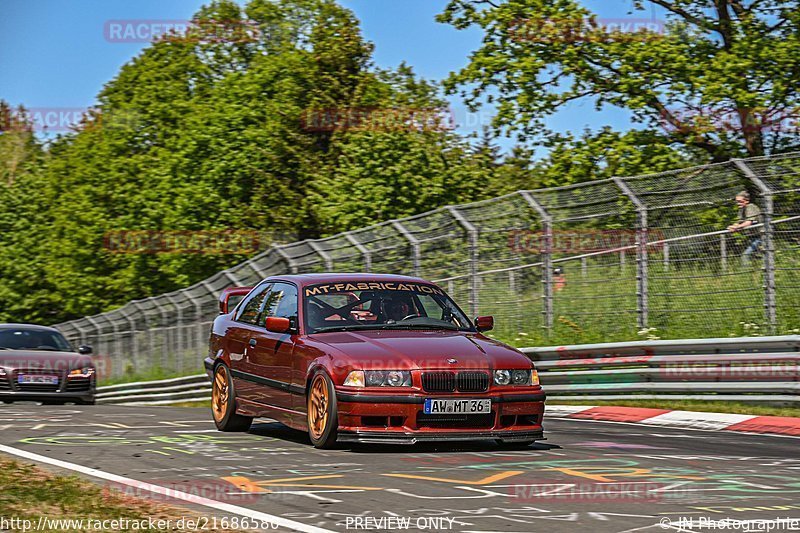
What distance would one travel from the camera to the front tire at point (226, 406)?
462 inches

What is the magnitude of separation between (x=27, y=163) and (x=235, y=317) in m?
73.9

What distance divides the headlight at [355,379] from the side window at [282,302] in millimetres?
1486

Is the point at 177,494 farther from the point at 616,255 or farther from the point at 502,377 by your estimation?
the point at 616,255

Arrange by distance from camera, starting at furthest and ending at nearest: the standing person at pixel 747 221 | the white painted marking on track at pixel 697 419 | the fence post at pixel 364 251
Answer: the fence post at pixel 364 251
the standing person at pixel 747 221
the white painted marking on track at pixel 697 419

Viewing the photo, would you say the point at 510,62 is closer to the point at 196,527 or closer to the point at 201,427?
the point at 201,427

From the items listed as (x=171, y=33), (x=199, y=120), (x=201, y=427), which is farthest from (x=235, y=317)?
(x=171, y=33)

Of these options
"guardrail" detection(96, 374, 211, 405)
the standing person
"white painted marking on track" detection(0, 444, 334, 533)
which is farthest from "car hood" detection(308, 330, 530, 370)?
"guardrail" detection(96, 374, 211, 405)

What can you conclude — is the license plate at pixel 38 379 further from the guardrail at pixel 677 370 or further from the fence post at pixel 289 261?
the guardrail at pixel 677 370

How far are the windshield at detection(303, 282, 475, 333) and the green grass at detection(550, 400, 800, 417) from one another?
3.74 meters

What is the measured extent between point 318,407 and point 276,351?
3.57 ft

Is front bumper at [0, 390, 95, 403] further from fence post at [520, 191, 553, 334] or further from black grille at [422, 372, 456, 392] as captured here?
black grille at [422, 372, 456, 392]

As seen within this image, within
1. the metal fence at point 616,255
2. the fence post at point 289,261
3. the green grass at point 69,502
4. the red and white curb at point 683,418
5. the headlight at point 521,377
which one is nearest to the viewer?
the green grass at point 69,502

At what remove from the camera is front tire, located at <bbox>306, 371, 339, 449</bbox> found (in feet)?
31.2

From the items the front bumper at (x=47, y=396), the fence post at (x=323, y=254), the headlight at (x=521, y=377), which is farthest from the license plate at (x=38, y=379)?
the headlight at (x=521, y=377)
